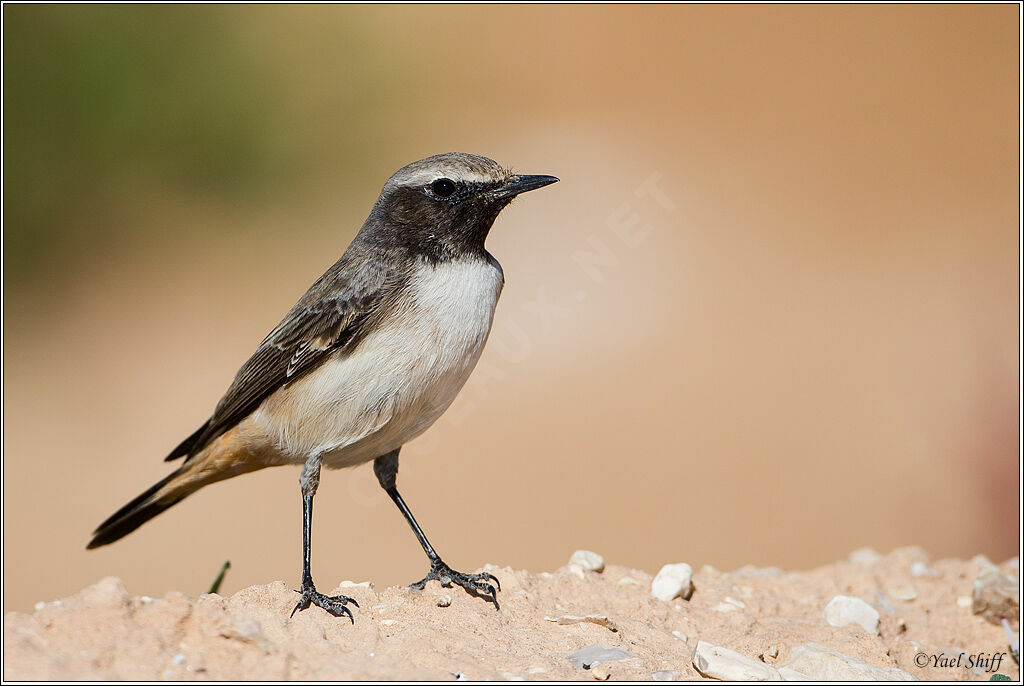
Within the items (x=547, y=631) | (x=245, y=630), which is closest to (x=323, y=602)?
(x=245, y=630)

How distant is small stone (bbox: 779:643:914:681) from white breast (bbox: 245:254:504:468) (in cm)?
189

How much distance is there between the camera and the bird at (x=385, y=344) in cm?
449

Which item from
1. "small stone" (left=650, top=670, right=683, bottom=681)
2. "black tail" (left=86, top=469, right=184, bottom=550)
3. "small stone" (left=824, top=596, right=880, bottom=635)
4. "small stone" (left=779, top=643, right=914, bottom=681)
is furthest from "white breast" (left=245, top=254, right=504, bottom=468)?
"small stone" (left=824, top=596, right=880, bottom=635)

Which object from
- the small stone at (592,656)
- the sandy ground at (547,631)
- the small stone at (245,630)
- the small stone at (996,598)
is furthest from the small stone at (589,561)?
the small stone at (245,630)

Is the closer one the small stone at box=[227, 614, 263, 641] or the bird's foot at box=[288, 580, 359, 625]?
the small stone at box=[227, 614, 263, 641]

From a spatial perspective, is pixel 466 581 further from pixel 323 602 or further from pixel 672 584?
pixel 672 584

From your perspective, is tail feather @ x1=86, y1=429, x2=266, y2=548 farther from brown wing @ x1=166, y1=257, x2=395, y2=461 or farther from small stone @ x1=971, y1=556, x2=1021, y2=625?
small stone @ x1=971, y1=556, x2=1021, y2=625

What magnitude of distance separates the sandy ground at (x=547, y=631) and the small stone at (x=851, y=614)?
44 mm

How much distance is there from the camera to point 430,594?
14.8ft

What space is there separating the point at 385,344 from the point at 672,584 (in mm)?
1850

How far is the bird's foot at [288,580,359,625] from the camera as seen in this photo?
3988mm

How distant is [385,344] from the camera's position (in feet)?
14.8

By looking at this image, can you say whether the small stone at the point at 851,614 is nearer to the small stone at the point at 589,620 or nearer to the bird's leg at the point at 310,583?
the small stone at the point at 589,620

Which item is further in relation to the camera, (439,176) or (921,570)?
(921,570)
